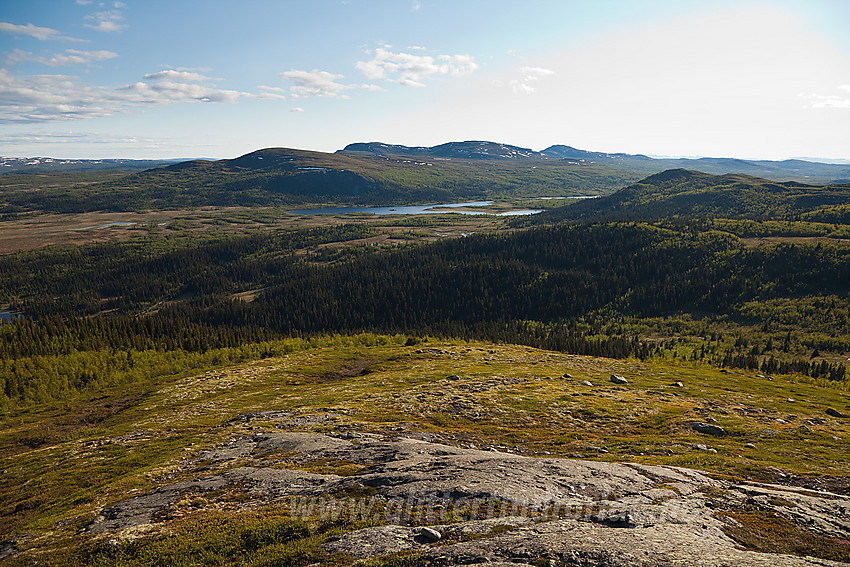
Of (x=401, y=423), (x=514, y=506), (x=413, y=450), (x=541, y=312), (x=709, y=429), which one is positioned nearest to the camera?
(x=514, y=506)

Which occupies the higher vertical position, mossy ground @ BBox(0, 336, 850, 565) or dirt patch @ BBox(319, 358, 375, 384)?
mossy ground @ BBox(0, 336, 850, 565)

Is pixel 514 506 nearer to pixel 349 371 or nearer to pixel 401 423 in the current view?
pixel 401 423

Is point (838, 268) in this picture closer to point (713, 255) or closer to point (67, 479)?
point (713, 255)

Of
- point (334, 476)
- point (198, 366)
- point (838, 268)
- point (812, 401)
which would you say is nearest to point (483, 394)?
point (334, 476)

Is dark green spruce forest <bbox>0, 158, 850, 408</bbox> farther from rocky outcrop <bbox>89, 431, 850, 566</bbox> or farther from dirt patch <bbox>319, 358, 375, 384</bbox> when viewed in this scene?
rocky outcrop <bbox>89, 431, 850, 566</bbox>

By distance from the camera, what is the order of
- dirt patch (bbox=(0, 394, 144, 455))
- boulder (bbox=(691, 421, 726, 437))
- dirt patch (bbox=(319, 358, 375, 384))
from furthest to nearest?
dirt patch (bbox=(319, 358, 375, 384))
dirt patch (bbox=(0, 394, 144, 455))
boulder (bbox=(691, 421, 726, 437))

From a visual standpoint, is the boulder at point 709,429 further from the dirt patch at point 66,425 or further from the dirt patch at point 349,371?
the dirt patch at point 66,425

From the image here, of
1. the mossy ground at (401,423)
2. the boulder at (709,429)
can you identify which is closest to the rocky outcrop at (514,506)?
the mossy ground at (401,423)

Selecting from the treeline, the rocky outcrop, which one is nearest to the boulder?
the rocky outcrop

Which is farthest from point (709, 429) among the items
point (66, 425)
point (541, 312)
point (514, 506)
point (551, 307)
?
point (551, 307)
